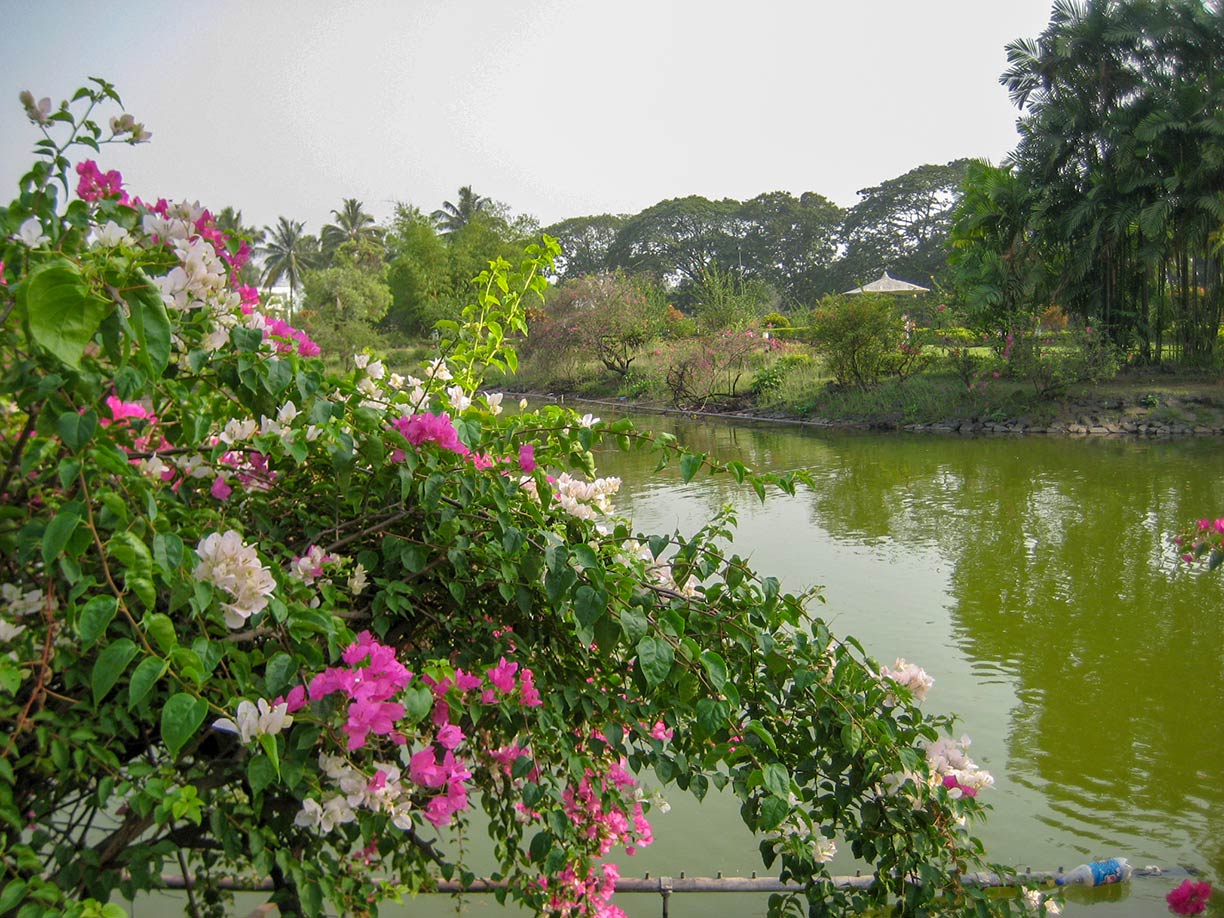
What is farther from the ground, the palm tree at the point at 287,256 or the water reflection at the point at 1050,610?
the palm tree at the point at 287,256

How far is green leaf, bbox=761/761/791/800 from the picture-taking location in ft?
4.33

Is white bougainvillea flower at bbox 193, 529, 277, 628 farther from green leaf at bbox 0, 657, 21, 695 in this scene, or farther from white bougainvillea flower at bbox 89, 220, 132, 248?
white bougainvillea flower at bbox 89, 220, 132, 248

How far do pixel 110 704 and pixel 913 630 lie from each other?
4.64 meters

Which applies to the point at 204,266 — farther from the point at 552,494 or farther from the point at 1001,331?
the point at 1001,331

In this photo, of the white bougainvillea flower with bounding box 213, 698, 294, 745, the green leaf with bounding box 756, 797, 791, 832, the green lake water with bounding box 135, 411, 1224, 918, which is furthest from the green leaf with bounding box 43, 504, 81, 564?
the green lake water with bounding box 135, 411, 1224, 918

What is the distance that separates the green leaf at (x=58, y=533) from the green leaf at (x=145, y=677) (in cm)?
13

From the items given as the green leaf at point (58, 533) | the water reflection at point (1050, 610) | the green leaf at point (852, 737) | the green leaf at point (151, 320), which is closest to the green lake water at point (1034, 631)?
the water reflection at point (1050, 610)

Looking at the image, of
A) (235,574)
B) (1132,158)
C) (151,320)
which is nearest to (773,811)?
(235,574)

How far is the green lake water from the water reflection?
0.01 metres

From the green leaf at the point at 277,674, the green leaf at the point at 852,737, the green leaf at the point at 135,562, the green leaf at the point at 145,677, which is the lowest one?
the green leaf at the point at 852,737

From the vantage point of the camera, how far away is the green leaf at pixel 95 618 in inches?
35.7

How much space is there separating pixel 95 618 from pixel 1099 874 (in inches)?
112

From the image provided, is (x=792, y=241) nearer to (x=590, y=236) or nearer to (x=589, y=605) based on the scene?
(x=590, y=236)

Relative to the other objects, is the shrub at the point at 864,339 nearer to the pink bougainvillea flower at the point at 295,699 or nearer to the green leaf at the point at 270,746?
the pink bougainvillea flower at the point at 295,699
